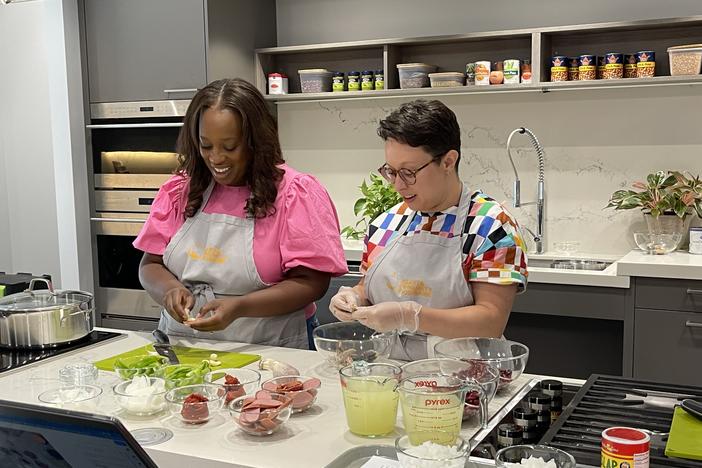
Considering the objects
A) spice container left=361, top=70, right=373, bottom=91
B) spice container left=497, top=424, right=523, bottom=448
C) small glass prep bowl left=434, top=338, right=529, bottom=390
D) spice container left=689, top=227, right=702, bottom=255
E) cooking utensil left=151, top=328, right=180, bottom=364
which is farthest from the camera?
spice container left=361, top=70, right=373, bottom=91

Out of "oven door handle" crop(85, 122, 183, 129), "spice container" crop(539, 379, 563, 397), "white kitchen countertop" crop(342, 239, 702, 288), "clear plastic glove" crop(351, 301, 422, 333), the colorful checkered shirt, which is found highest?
"oven door handle" crop(85, 122, 183, 129)

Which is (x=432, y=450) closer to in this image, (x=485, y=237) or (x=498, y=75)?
(x=485, y=237)

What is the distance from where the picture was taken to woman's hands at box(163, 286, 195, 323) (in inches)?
81.2

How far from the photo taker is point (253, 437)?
1.38 meters

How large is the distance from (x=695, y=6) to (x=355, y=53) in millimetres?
1669

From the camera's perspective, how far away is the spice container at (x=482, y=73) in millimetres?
3627

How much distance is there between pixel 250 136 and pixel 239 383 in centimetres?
86

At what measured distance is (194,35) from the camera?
12.5 feet

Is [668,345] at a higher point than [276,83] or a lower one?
lower

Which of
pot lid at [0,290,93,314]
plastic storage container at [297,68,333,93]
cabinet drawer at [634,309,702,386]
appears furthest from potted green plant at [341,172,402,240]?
pot lid at [0,290,93,314]

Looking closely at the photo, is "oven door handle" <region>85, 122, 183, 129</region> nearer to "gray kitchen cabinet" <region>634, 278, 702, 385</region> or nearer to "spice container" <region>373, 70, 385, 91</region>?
"spice container" <region>373, 70, 385, 91</region>

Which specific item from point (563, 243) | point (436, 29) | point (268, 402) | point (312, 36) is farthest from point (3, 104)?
point (268, 402)

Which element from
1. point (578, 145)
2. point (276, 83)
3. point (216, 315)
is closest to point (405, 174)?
point (216, 315)

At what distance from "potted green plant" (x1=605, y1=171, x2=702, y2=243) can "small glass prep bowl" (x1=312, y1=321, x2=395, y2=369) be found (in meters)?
2.06
